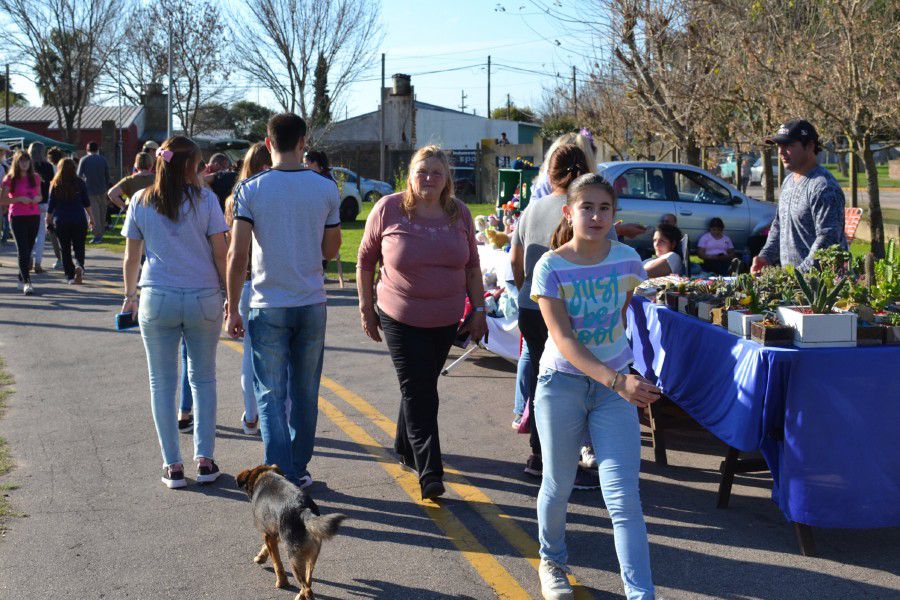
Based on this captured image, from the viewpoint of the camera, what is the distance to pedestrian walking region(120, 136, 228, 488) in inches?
213

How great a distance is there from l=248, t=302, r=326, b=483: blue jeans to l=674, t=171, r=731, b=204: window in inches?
445

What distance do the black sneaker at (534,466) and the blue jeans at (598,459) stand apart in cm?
155

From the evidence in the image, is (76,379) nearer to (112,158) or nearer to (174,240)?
(174,240)

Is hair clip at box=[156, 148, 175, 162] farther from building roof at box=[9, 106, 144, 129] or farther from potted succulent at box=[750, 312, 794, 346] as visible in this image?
building roof at box=[9, 106, 144, 129]

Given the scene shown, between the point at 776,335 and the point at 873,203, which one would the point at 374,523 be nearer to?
the point at 776,335

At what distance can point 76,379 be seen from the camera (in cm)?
842

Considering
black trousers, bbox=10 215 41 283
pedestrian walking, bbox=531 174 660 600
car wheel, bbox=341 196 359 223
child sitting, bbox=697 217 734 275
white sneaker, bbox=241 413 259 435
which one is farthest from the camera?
car wheel, bbox=341 196 359 223

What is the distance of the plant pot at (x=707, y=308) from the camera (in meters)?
5.49

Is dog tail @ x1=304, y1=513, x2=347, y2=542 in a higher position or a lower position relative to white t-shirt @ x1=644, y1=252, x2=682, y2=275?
lower

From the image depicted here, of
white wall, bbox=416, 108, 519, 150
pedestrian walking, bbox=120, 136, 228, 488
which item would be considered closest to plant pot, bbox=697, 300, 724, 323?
pedestrian walking, bbox=120, 136, 228, 488

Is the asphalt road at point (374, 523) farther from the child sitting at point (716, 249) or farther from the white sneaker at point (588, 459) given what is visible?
the child sitting at point (716, 249)

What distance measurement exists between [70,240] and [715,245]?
9.43 m

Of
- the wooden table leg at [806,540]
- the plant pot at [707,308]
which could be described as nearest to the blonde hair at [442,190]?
the plant pot at [707,308]

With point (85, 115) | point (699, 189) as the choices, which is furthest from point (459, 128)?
point (699, 189)
